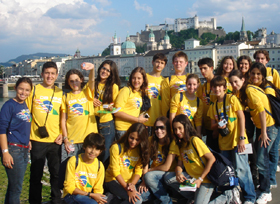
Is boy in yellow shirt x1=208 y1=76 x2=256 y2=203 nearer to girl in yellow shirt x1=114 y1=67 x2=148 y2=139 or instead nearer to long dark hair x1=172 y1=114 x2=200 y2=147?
long dark hair x1=172 y1=114 x2=200 y2=147

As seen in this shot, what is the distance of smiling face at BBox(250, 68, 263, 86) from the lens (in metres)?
4.07

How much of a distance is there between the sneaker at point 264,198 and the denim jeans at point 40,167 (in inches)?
93.6

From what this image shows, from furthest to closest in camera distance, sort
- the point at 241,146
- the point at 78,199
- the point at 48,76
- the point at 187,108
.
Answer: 1. the point at 187,108
2. the point at 48,76
3. the point at 241,146
4. the point at 78,199

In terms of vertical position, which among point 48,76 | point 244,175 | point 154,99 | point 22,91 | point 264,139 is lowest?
point 244,175

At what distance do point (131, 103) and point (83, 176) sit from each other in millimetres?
1187

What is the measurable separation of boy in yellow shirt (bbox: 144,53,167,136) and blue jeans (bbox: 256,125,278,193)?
1.40 meters

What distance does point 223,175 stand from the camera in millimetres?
3414

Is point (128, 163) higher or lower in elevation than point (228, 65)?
lower

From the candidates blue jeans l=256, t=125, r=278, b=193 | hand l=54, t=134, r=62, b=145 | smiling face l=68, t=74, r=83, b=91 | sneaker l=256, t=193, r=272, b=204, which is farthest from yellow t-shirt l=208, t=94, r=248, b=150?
hand l=54, t=134, r=62, b=145

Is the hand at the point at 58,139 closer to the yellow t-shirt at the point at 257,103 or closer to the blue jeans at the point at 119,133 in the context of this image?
the blue jeans at the point at 119,133

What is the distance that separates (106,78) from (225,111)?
1615 millimetres

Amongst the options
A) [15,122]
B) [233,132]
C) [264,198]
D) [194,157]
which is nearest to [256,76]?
[233,132]

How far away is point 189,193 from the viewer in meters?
3.60

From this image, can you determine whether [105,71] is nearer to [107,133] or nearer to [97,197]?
[107,133]
